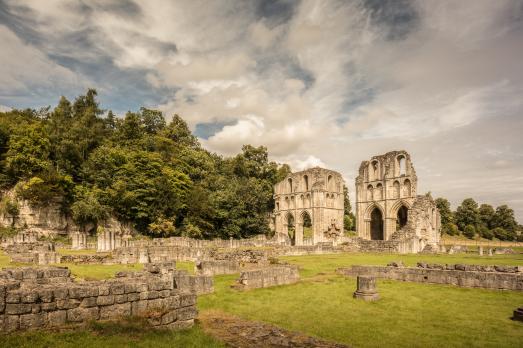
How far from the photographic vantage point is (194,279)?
1194cm

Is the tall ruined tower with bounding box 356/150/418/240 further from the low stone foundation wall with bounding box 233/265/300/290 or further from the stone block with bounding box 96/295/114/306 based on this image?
the stone block with bounding box 96/295/114/306

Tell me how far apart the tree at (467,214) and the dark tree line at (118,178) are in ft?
148

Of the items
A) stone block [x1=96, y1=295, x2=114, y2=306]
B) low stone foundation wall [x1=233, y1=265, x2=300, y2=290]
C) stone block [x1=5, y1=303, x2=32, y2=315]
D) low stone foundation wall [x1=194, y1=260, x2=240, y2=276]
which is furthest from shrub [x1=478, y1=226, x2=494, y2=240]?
stone block [x1=5, y1=303, x2=32, y2=315]

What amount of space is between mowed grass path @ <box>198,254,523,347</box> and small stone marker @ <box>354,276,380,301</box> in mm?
316

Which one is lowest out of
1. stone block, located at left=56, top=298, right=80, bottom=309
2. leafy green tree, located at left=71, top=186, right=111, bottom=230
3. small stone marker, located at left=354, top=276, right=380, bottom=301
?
small stone marker, located at left=354, top=276, right=380, bottom=301

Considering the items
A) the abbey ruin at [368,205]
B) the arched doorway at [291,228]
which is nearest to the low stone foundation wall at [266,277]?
the abbey ruin at [368,205]

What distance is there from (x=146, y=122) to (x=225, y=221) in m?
22.1

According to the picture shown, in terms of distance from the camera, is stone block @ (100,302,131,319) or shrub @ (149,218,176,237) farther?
shrub @ (149,218,176,237)

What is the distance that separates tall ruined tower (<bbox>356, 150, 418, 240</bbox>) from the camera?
142 ft

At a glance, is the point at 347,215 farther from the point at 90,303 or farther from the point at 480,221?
the point at 90,303

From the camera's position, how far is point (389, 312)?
10070mm

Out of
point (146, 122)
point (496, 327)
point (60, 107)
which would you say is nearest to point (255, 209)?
point (146, 122)

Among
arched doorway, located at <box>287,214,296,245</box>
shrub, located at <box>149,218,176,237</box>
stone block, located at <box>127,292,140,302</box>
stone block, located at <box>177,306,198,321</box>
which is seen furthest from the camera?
arched doorway, located at <box>287,214,296,245</box>

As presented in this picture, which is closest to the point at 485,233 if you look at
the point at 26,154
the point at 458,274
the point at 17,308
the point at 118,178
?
the point at 458,274
